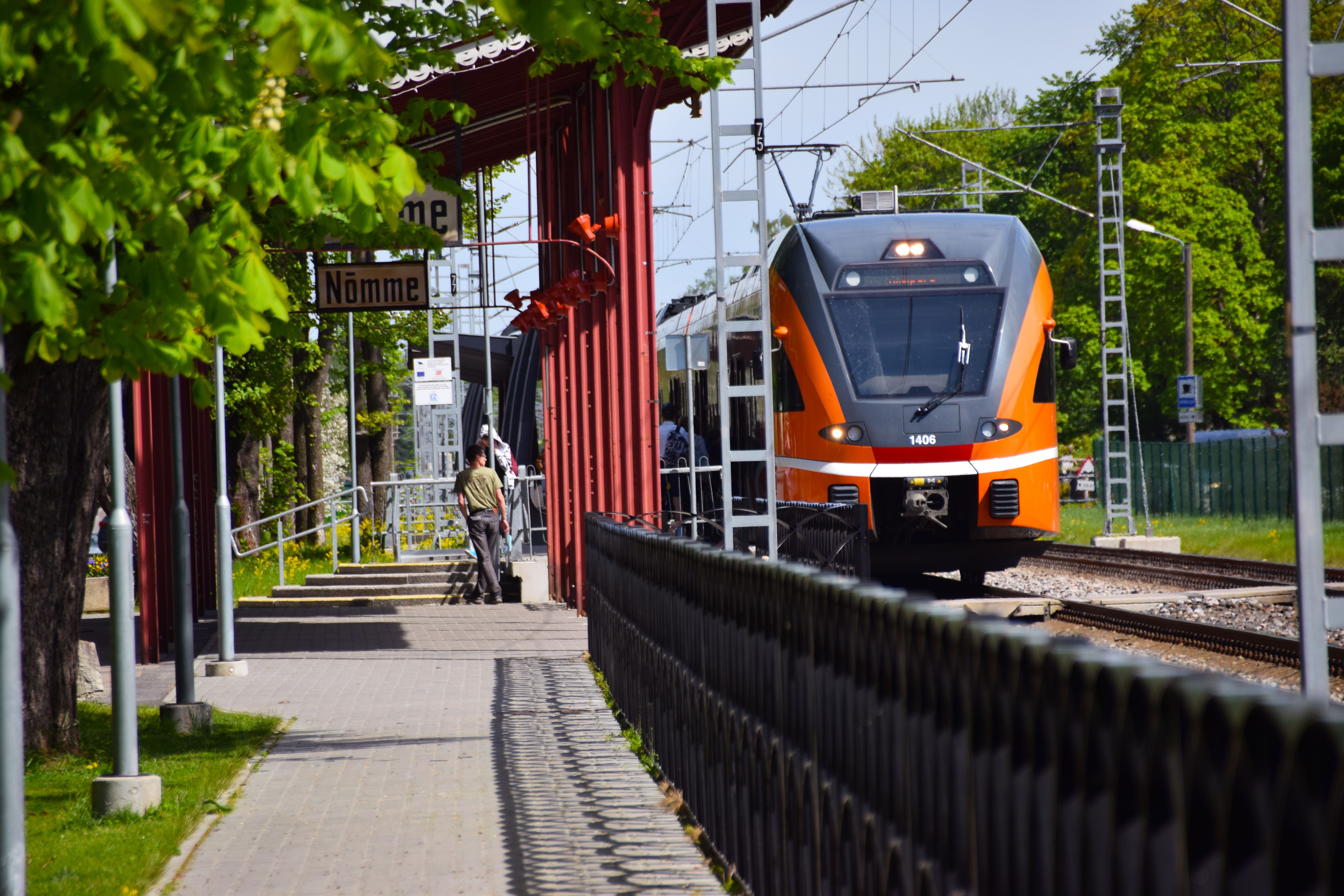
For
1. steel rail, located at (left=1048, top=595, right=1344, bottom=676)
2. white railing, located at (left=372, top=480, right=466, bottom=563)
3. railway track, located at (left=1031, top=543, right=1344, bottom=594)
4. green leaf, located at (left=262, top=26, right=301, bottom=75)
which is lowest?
railway track, located at (left=1031, top=543, right=1344, bottom=594)

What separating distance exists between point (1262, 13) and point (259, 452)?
29.5 m

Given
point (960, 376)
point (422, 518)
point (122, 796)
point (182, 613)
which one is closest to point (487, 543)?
point (960, 376)

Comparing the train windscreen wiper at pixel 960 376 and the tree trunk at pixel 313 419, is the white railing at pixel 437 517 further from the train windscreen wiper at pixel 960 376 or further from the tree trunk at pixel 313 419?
the train windscreen wiper at pixel 960 376

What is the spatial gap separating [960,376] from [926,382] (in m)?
0.34

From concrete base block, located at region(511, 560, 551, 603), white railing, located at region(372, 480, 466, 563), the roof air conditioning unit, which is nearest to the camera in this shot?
the roof air conditioning unit

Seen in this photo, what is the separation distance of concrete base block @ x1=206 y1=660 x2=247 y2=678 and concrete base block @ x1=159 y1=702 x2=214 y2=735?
308 cm

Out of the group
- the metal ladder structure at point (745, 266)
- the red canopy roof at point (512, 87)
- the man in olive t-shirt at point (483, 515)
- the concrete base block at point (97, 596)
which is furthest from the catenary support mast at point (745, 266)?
the concrete base block at point (97, 596)

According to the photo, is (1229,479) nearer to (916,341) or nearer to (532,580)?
(532,580)

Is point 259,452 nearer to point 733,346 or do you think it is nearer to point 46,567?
point 733,346

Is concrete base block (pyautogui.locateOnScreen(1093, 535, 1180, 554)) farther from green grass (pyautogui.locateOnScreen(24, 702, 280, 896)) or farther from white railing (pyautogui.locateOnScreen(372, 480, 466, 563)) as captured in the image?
green grass (pyautogui.locateOnScreen(24, 702, 280, 896))

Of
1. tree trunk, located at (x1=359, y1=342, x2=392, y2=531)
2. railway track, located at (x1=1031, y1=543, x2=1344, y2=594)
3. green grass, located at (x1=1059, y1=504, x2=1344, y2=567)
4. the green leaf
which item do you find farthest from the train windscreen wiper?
tree trunk, located at (x1=359, y1=342, x2=392, y2=531)

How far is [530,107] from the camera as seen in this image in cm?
1711

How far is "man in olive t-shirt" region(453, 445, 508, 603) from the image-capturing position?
18.9 m

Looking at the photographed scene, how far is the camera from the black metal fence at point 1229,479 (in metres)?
28.6
